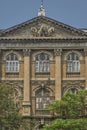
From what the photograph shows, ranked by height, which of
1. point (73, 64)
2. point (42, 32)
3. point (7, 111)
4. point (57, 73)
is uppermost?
point (42, 32)

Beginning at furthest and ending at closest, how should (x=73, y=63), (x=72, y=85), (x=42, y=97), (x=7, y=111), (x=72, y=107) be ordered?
(x=73, y=63) → (x=42, y=97) → (x=72, y=85) → (x=72, y=107) → (x=7, y=111)

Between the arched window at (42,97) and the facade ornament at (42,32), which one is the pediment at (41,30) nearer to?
the facade ornament at (42,32)

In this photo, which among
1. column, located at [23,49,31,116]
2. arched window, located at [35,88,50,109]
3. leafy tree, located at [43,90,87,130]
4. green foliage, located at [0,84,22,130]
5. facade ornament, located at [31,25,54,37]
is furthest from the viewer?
facade ornament, located at [31,25,54,37]

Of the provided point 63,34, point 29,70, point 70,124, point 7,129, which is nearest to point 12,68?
point 29,70

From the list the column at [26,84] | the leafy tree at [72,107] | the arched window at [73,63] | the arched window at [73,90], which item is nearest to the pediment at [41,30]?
the column at [26,84]

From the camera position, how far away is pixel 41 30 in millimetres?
76500

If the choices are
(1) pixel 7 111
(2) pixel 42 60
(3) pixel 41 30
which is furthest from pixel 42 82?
(1) pixel 7 111

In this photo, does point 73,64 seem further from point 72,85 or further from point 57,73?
point 72,85

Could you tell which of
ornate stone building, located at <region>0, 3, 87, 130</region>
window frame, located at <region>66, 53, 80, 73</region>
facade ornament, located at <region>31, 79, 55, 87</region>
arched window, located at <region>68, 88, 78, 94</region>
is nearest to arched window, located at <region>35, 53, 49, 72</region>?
ornate stone building, located at <region>0, 3, 87, 130</region>

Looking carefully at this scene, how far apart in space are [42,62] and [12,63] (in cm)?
341

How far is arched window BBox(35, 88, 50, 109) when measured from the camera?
75.9 meters

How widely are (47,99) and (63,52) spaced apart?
5.63m

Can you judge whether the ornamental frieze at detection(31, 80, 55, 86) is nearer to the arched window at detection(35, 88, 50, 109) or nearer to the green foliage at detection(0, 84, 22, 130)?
the arched window at detection(35, 88, 50, 109)

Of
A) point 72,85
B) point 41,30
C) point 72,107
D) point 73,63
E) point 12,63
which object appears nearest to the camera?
point 72,107
